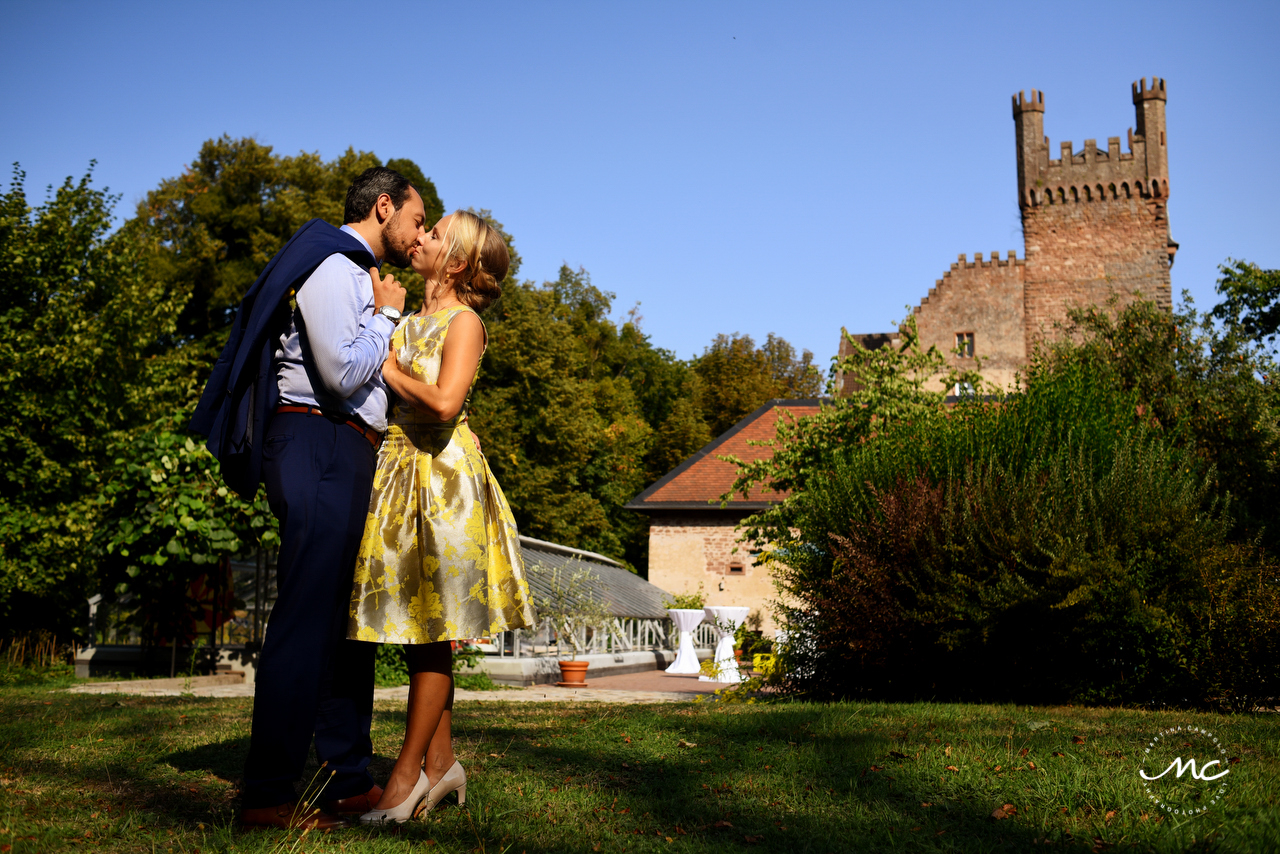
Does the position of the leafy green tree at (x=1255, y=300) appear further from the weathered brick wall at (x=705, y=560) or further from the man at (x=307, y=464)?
the man at (x=307, y=464)

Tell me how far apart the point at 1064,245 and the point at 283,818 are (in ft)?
139

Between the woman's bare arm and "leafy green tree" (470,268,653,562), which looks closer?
the woman's bare arm

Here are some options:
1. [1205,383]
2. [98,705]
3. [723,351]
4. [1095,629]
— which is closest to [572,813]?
[98,705]

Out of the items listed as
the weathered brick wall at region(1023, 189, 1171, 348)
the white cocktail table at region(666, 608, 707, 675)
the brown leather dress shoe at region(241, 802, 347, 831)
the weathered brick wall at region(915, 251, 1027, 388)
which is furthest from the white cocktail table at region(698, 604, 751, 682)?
the weathered brick wall at region(1023, 189, 1171, 348)

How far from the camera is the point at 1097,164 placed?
128ft

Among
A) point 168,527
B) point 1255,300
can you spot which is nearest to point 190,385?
point 168,527

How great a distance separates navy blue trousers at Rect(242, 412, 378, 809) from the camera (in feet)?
8.32

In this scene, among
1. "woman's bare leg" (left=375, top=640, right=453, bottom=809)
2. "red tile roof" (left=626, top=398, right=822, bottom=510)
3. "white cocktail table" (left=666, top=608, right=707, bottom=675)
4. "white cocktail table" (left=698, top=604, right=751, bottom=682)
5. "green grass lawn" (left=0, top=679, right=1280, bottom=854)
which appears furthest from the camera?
"red tile roof" (left=626, top=398, right=822, bottom=510)

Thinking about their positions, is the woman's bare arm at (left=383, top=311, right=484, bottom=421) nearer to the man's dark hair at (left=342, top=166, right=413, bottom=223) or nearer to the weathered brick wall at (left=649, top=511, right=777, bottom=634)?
the man's dark hair at (left=342, top=166, right=413, bottom=223)

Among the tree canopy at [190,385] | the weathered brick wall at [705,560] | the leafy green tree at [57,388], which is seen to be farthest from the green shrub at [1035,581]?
the weathered brick wall at [705,560]

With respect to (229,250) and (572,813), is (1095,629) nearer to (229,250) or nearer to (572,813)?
(572,813)

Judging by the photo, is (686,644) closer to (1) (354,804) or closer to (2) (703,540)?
(2) (703,540)

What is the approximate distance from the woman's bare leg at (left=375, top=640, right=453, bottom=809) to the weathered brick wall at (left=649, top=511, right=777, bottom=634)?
25470 millimetres

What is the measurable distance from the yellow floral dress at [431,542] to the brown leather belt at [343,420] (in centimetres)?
5
